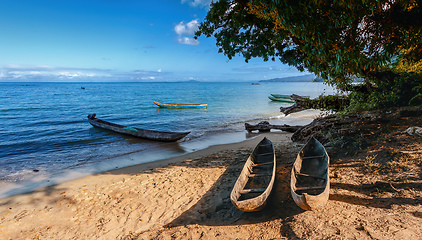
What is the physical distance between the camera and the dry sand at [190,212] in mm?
4160

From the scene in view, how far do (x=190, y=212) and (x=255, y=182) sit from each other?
203 cm

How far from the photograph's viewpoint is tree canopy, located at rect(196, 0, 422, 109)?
5.61 metres

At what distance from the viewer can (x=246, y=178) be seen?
6.45 meters

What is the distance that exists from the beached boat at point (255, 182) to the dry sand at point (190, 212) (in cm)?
36

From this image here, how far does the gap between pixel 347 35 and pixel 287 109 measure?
20.1 feet

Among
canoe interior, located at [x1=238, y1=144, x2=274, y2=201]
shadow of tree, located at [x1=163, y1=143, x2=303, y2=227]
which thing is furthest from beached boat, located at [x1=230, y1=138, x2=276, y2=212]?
shadow of tree, located at [x1=163, y1=143, x2=303, y2=227]

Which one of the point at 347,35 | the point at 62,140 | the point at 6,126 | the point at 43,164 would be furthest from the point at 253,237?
the point at 6,126

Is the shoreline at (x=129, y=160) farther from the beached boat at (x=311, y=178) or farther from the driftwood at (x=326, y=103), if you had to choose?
the beached boat at (x=311, y=178)

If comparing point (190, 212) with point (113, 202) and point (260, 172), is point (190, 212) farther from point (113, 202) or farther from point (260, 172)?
point (260, 172)

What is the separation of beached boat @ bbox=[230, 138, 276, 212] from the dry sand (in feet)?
1.19

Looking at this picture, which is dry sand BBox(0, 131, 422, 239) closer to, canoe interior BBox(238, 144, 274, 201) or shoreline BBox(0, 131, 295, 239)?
shoreline BBox(0, 131, 295, 239)

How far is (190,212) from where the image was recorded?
18.2 ft

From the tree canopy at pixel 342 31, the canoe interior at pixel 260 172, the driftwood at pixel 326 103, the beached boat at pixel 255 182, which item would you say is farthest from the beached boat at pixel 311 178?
the driftwood at pixel 326 103

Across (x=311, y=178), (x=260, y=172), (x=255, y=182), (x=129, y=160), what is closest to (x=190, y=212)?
(x=255, y=182)
